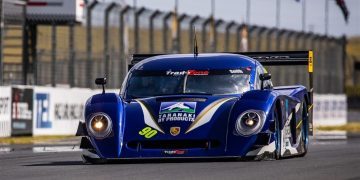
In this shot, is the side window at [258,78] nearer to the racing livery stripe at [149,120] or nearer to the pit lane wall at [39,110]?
the racing livery stripe at [149,120]

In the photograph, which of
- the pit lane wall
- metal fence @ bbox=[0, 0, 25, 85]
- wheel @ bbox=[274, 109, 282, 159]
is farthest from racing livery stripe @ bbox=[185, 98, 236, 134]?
metal fence @ bbox=[0, 0, 25, 85]

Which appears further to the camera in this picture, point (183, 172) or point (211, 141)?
point (211, 141)

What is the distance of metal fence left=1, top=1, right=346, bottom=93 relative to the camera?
29484 mm

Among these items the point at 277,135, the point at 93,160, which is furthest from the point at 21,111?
the point at 277,135

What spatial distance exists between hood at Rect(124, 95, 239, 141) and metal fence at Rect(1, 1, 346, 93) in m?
16.0

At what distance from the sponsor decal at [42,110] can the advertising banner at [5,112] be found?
1.22m

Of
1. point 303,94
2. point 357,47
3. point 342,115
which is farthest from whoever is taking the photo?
point 357,47

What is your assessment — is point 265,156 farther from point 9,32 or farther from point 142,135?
point 9,32

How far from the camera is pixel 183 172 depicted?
9.58 metres

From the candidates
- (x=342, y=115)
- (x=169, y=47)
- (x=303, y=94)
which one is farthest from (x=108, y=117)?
(x=342, y=115)

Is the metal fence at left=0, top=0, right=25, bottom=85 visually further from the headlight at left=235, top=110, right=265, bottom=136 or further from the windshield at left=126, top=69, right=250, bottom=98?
the headlight at left=235, top=110, right=265, bottom=136

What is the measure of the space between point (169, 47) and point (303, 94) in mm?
23042

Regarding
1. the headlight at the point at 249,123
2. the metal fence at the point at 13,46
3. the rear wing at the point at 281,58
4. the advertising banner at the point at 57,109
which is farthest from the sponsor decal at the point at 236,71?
the metal fence at the point at 13,46

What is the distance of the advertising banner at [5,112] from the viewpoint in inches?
946
